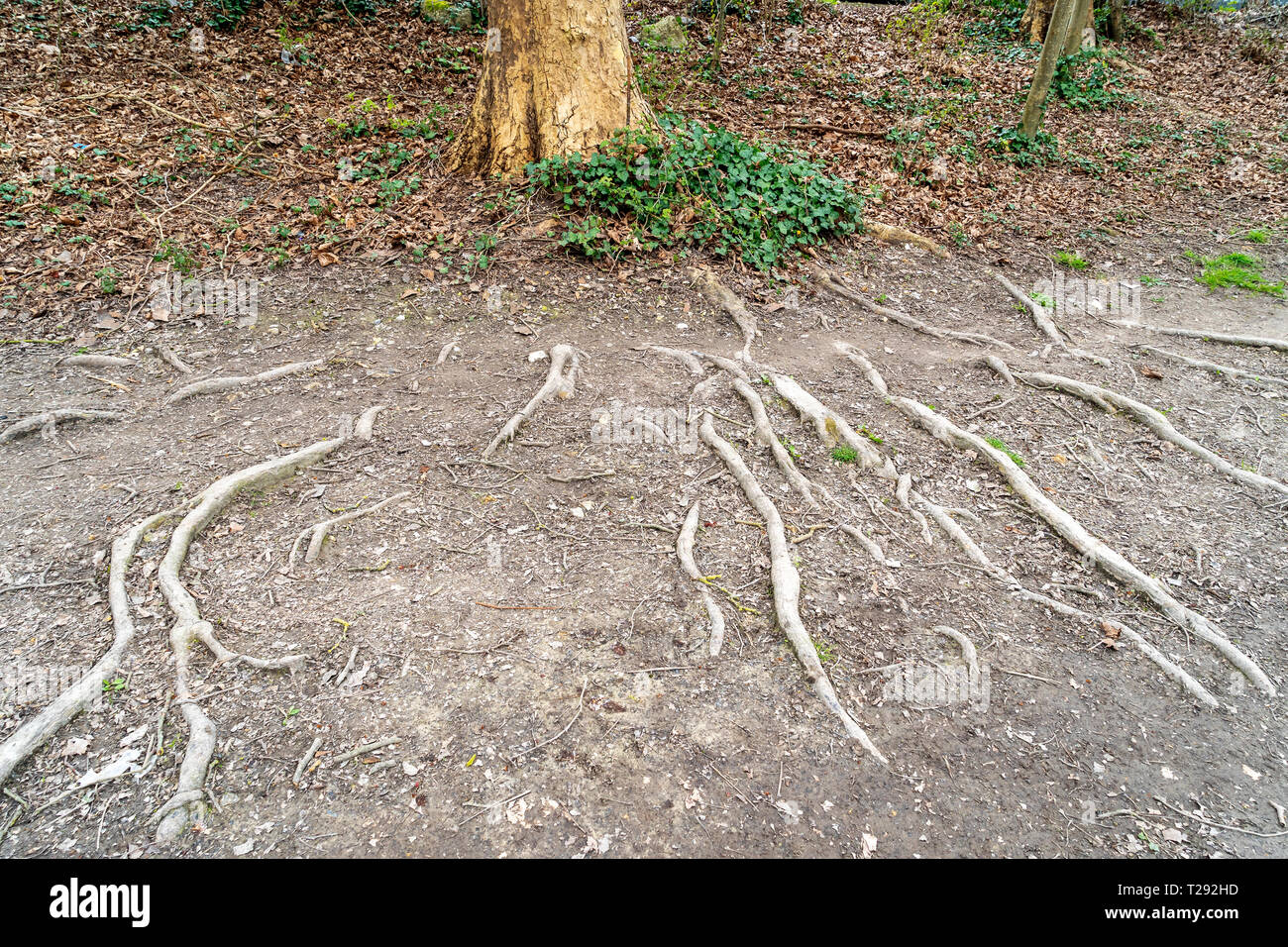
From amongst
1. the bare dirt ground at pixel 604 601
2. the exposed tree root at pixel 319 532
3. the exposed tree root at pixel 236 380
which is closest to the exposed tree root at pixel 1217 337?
the bare dirt ground at pixel 604 601

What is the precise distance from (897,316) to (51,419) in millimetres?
6559

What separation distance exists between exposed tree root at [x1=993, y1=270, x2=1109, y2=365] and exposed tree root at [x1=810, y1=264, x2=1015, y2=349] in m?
0.49

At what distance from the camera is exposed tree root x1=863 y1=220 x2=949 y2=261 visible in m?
7.29

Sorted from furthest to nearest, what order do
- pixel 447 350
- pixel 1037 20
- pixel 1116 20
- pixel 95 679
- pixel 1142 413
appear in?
pixel 1116 20, pixel 1037 20, pixel 447 350, pixel 1142 413, pixel 95 679

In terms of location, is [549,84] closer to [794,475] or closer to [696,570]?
[794,475]

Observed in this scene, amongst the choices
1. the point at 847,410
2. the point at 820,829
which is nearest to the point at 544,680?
the point at 820,829

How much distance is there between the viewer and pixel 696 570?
3.69m

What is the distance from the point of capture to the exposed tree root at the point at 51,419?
421 cm

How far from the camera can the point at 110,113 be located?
6.96 metres

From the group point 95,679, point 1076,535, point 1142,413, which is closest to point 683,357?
point 1076,535

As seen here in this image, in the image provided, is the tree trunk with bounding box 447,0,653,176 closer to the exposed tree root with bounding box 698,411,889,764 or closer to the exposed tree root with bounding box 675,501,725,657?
the exposed tree root with bounding box 698,411,889,764

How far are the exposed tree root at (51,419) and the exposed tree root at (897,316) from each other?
5844 mm

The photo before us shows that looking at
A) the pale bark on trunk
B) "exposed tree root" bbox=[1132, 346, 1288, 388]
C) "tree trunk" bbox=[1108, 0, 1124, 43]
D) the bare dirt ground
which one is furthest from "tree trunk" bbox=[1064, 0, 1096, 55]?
the bare dirt ground
